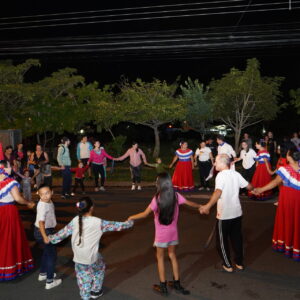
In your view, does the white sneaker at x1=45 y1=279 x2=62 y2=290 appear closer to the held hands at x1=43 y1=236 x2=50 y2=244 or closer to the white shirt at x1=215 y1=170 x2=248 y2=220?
the held hands at x1=43 y1=236 x2=50 y2=244

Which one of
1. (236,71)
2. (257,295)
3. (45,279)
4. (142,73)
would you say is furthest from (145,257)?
(142,73)

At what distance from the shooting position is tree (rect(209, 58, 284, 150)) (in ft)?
93.9

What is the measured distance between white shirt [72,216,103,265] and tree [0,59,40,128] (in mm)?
17494

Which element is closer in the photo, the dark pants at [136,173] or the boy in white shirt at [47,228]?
the boy in white shirt at [47,228]

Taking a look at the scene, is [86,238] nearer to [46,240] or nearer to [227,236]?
[46,240]

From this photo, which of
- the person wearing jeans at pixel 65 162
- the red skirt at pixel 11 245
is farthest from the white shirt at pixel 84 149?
the red skirt at pixel 11 245

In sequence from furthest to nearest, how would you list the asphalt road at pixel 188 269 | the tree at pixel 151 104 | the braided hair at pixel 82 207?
the tree at pixel 151 104
the asphalt road at pixel 188 269
the braided hair at pixel 82 207

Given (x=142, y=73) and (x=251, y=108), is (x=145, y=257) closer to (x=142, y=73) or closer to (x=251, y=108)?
(x=251, y=108)

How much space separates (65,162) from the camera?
1167 cm

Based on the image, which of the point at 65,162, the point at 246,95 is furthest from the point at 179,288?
the point at 246,95

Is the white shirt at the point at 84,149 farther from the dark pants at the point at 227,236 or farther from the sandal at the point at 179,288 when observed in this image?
the sandal at the point at 179,288

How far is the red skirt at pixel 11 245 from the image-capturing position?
5.54 metres

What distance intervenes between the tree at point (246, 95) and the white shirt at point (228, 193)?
24010 millimetres

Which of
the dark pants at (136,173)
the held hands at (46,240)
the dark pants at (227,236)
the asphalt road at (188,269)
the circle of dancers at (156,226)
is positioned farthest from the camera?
the dark pants at (136,173)
